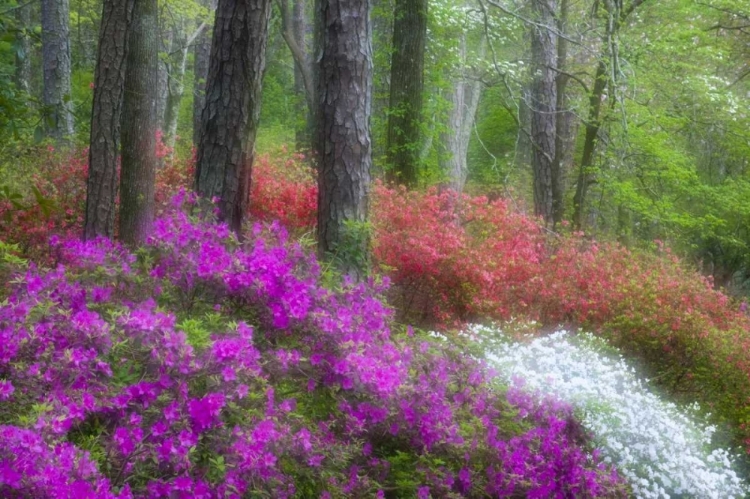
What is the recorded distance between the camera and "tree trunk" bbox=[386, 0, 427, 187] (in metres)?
10.4

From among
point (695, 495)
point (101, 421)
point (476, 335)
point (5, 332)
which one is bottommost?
point (695, 495)

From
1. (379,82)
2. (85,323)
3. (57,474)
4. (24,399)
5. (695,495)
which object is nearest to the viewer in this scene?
(57,474)

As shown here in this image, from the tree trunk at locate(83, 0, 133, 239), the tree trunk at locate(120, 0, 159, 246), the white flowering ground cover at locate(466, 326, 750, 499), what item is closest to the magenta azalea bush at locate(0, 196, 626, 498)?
the white flowering ground cover at locate(466, 326, 750, 499)

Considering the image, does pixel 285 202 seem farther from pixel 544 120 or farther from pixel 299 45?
pixel 299 45

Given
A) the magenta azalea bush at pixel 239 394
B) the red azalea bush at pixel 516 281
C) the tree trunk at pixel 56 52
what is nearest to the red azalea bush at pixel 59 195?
the red azalea bush at pixel 516 281

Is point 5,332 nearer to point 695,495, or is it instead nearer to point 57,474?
point 57,474

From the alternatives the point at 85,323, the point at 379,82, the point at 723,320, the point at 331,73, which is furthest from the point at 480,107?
the point at 85,323

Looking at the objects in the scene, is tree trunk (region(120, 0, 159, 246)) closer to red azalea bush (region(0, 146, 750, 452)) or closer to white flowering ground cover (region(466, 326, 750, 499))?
red azalea bush (region(0, 146, 750, 452))

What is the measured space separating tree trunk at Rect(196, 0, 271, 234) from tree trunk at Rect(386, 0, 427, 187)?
4.39m

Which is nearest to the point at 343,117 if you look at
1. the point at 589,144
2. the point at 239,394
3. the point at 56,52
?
the point at 239,394

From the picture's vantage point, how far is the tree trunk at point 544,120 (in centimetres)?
1288

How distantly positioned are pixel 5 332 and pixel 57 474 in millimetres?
722

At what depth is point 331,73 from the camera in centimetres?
631

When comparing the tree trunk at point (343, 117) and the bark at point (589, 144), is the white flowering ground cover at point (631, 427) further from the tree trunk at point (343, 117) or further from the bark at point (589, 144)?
the bark at point (589, 144)
